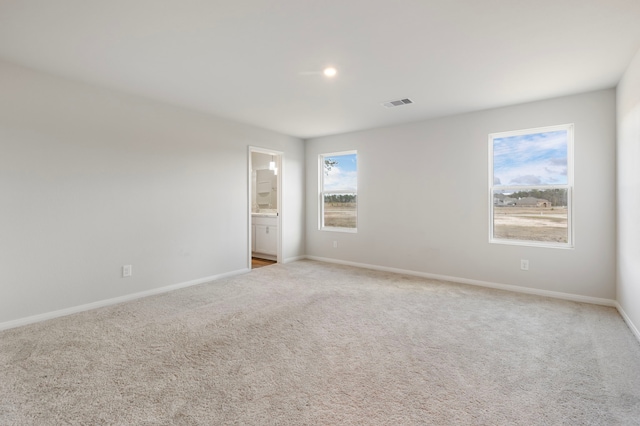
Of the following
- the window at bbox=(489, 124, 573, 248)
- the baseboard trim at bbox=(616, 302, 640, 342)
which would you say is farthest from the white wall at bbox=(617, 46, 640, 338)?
the window at bbox=(489, 124, 573, 248)

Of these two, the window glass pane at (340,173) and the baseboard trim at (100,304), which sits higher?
the window glass pane at (340,173)

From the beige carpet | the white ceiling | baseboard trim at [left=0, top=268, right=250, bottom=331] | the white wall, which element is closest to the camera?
the beige carpet

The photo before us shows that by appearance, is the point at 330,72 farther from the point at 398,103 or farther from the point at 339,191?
the point at 339,191

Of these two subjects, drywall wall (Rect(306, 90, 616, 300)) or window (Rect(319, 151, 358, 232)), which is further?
window (Rect(319, 151, 358, 232))

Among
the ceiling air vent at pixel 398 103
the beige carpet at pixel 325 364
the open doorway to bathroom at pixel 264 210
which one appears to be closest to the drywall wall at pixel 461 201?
the ceiling air vent at pixel 398 103

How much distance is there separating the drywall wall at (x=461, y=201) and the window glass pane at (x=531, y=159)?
6.7 inches

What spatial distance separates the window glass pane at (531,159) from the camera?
3.79 meters

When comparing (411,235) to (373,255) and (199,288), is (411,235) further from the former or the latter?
(199,288)

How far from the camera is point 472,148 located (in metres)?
4.28

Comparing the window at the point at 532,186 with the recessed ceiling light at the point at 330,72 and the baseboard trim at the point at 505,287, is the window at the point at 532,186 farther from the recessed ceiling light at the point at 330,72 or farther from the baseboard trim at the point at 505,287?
the recessed ceiling light at the point at 330,72

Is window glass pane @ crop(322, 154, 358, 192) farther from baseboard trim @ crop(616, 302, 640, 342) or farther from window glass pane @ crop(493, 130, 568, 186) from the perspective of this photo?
baseboard trim @ crop(616, 302, 640, 342)

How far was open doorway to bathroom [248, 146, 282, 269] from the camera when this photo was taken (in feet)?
18.7

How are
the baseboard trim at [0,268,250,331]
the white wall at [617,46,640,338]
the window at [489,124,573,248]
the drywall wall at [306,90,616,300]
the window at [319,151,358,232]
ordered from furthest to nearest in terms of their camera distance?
the window at [319,151,358,232], the window at [489,124,573,248], the drywall wall at [306,90,616,300], the baseboard trim at [0,268,250,331], the white wall at [617,46,640,338]

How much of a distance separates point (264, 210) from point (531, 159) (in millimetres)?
5196
